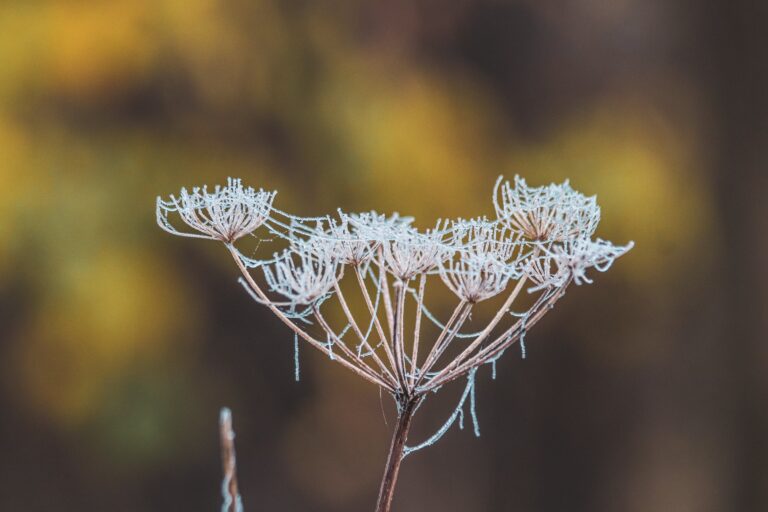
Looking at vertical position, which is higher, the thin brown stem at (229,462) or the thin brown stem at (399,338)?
the thin brown stem at (399,338)

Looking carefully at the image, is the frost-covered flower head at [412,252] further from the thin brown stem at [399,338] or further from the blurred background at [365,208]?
the blurred background at [365,208]

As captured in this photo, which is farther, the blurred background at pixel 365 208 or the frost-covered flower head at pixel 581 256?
the blurred background at pixel 365 208

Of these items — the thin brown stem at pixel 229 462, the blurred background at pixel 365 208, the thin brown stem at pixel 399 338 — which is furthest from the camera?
the blurred background at pixel 365 208

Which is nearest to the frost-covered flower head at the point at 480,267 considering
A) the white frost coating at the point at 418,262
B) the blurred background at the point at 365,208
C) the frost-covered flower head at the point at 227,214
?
the white frost coating at the point at 418,262

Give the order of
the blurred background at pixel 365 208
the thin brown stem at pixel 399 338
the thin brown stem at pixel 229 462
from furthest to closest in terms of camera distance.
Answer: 1. the blurred background at pixel 365 208
2. the thin brown stem at pixel 399 338
3. the thin brown stem at pixel 229 462

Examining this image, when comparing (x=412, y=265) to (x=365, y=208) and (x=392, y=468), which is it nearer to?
(x=392, y=468)

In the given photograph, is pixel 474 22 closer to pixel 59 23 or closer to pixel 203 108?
pixel 203 108

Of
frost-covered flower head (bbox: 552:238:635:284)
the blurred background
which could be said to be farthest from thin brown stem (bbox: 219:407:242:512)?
the blurred background

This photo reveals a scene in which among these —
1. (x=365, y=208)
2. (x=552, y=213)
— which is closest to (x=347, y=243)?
(x=552, y=213)
